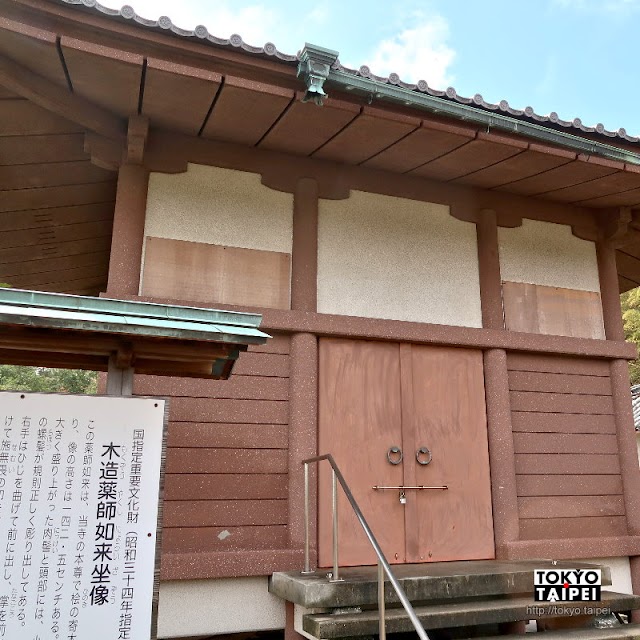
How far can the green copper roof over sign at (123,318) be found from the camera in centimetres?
250

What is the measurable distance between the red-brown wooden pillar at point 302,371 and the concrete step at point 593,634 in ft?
4.58

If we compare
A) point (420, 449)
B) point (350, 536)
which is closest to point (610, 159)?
point (420, 449)

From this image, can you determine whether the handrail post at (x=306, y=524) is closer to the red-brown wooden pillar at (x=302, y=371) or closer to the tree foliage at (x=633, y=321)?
the red-brown wooden pillar at (x=302, y=371)

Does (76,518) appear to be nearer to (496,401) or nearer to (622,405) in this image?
(496,401)

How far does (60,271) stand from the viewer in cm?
747

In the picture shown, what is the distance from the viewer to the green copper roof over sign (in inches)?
98.5

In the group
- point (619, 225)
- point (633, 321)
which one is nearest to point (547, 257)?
point (619, 225)

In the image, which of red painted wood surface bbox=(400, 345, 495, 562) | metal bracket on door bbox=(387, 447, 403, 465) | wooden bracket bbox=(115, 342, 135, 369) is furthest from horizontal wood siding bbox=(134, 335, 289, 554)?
wooden bracket bbox=(115, 342, 135, 369)

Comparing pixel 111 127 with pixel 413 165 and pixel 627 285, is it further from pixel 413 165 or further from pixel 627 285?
pixel 627 285

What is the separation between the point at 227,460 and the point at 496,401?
2.19 meters

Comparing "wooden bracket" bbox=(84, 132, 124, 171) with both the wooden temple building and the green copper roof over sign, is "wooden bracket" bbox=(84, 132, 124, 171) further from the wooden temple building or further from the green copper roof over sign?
the green copper roof over sign

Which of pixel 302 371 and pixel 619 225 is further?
pixel 619 225

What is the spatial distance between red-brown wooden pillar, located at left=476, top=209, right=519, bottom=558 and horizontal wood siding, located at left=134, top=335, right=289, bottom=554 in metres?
1.68

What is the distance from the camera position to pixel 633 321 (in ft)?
60.4
